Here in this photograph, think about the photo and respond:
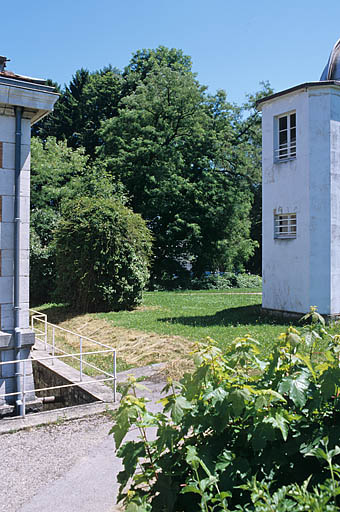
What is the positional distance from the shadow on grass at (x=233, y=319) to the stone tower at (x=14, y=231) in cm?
758

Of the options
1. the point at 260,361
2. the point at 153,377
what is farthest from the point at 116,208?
the point at 260,361

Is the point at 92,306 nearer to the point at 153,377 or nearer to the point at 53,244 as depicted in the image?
the point at 53,244

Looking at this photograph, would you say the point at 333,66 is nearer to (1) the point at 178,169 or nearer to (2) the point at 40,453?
(1) the point at 178,169

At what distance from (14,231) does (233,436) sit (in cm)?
666

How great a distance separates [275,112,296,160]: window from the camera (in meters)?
16.1

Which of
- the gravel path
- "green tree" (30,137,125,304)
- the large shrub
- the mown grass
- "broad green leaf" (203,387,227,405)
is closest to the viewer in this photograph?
"broad green leaf" (203,387,227,405)

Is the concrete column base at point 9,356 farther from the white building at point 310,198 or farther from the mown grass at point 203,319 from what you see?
the white building at point 310,198

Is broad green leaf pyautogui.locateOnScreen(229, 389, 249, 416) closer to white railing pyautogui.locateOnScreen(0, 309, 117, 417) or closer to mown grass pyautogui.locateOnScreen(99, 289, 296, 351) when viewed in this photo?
white railing pyautogui.locateOnScreen(0, 309, 117, 417)

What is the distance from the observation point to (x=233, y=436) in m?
3.09

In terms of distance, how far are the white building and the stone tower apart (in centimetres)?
921

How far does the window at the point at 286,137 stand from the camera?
16141 mm

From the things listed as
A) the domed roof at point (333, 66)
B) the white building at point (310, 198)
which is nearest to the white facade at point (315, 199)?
the white building at point (310, 198)

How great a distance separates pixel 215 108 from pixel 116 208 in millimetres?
18237

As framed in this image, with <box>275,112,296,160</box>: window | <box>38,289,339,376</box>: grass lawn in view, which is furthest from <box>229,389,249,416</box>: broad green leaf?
<box>275,112,296,160</box>: window
